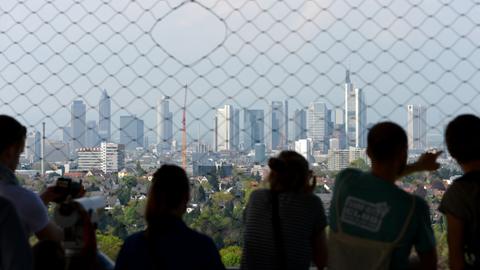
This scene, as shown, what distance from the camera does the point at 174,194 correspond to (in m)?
2.56

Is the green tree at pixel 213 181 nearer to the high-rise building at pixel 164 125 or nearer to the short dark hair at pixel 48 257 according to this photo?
the high-rise building at pixel 164 125

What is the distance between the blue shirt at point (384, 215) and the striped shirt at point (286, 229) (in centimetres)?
22

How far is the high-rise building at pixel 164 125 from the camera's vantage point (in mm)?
3080

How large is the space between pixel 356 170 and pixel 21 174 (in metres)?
A: 1.20

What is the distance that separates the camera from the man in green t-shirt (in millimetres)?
866

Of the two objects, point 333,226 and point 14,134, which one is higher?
point 14,134

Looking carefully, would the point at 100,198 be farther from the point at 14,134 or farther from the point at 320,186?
the point at 320,186

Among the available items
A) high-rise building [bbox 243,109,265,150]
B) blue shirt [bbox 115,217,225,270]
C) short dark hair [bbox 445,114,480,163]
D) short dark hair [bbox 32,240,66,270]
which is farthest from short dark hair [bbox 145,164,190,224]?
short dark hair [bbox 445,114,480,163]

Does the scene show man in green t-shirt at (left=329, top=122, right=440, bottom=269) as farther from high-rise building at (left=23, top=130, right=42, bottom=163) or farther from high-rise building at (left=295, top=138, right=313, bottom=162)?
high-rise building at (left=23, top=130, right=42, bottom=163)

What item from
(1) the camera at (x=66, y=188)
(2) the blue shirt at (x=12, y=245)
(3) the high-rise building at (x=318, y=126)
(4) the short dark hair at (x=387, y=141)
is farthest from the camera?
(3) the high-rise building at (x=318, y=126)

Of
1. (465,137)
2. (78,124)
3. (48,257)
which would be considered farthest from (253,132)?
(48,257)

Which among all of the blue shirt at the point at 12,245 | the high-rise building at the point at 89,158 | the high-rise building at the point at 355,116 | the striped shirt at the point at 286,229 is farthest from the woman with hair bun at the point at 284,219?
the blue shirt at the point at 12,245

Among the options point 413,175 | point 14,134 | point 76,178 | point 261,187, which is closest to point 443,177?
point 413,175

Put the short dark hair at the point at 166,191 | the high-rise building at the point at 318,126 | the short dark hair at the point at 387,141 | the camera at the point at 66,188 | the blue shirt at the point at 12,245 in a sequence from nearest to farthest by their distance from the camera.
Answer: the blue shirt at the point at 12,245, the short dark hair at the point at 166,191, the short dark hair at the point at 387,141, the camera at the point at 66,188, the high-rise building at the point at 318,126
